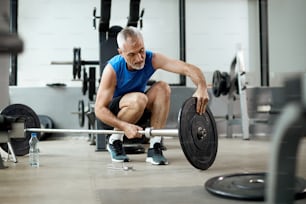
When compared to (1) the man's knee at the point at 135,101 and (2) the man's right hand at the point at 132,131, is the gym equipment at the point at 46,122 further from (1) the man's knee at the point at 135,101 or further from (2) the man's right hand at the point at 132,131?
(2) the man's right hand at the point at 132,131

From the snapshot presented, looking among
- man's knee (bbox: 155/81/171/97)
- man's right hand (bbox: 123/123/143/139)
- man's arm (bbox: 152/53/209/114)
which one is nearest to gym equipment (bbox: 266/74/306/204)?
man's arm (bbox: 152/53/209/114)

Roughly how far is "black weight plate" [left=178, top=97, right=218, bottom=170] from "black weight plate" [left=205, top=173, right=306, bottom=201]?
16 cm

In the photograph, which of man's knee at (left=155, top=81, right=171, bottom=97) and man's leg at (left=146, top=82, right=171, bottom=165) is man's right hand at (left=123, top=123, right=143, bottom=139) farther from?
man's knee at (left=155, top=81, right=171, bottom=97)

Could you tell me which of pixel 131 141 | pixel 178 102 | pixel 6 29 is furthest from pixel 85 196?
pixel 178 102

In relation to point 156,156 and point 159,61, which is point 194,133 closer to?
point 156,156

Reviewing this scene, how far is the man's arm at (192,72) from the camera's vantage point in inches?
65.6

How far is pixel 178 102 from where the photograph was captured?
4273 millimetres

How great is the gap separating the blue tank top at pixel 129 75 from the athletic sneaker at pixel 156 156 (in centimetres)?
35

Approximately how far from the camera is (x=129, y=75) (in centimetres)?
214

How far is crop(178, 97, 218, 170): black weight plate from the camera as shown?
4.92 ft

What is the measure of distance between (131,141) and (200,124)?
1090 millimetres

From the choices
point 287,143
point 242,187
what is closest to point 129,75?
point 242,187

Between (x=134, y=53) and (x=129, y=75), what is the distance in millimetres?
180

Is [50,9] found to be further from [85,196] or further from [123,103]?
[85,196]
